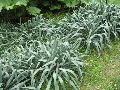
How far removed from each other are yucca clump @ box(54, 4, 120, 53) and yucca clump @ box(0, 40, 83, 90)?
771 mm

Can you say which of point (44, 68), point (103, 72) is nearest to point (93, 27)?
point (103, 72)

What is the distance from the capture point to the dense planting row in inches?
236

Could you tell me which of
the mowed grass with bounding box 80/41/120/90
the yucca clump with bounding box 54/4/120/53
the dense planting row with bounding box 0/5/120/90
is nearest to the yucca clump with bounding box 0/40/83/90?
the dense planting row with bounding box 0/5/120/90

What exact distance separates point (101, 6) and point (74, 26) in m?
1.11

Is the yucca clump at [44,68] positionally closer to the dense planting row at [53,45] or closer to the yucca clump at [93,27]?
the dense planting row at [53,45]

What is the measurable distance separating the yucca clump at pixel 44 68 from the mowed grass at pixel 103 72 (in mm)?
233

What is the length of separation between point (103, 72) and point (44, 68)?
4.17ft

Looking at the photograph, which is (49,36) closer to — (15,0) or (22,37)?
(22,37)

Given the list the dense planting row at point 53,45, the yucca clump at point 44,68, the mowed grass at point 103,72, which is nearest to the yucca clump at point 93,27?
the dense planting row at point 53,45

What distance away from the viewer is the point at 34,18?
8.46 m

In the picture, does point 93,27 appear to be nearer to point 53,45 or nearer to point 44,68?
point 53,45

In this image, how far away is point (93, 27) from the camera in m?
7.40

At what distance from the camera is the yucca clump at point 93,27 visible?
7293mm

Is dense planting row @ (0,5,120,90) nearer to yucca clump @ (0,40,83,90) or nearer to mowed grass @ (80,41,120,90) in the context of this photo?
yucca clump @ (0,40,83,90)
